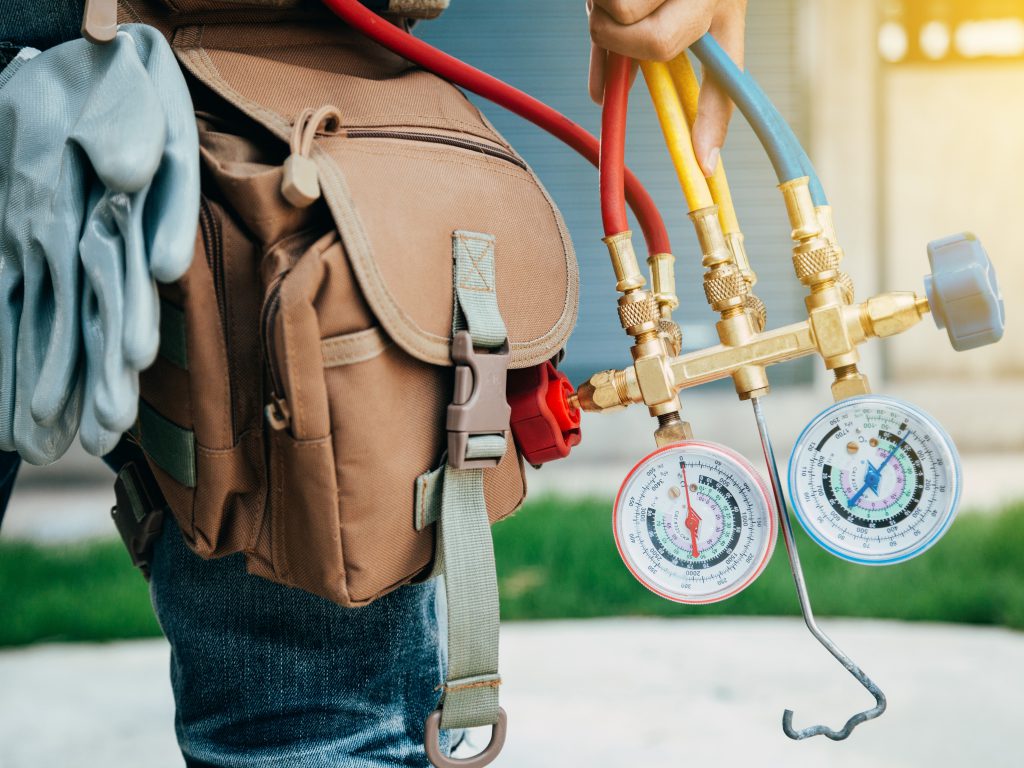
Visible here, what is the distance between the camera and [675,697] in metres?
2.15

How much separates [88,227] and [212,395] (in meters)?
0.15

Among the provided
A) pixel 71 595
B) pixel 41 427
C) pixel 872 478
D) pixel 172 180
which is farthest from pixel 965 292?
pixel 71 595

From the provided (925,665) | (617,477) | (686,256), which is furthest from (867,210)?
(925,665)

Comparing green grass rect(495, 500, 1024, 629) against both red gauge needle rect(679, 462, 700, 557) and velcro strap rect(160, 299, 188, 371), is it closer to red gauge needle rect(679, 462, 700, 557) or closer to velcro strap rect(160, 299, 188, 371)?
red gauge needle rect(679, 462, 700, 557)

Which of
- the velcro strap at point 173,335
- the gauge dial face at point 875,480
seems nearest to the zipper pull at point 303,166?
the velcro strap at point 173,335

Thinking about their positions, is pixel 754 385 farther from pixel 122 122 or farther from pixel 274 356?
pixel 122 122

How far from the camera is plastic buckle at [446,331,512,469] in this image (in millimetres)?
832

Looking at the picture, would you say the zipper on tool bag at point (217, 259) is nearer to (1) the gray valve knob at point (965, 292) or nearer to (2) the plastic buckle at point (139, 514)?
(2) the plastic buckle at point (139, 514)

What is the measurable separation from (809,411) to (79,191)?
419cm

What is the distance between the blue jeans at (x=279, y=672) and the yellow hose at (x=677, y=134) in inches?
17.1

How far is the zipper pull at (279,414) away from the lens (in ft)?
2.52

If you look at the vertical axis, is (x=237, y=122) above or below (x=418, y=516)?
above

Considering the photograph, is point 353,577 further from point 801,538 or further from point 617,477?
point 617,477

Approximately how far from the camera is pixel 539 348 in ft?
3.01
